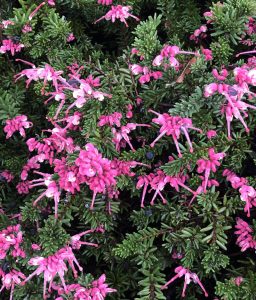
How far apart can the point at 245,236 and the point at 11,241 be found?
2.81ft

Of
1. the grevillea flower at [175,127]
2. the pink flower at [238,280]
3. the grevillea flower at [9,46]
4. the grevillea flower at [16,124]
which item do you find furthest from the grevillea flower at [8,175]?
the pink flower at [238,280]

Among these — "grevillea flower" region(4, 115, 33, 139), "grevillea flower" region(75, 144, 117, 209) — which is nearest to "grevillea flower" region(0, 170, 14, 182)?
"grevillea flower" region(4, 115, 33, 139)

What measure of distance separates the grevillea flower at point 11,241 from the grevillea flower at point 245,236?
2.60 feet

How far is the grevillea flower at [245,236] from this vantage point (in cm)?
157

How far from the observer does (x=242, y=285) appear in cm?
156

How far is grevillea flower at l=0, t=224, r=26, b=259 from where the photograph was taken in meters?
1.58

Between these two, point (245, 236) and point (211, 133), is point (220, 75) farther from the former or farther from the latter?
point (245, 236)

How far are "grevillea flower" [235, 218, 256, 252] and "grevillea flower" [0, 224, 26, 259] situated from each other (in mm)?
793

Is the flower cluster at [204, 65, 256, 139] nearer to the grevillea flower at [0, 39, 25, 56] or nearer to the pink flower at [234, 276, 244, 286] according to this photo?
the pink flower at [234, 276, 244, 286]

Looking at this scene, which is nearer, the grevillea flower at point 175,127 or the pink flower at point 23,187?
the grevillea flower at point 175,127

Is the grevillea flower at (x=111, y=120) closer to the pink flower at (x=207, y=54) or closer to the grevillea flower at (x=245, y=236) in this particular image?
the pink flower at (x=207, y=54)

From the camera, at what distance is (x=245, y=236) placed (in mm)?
1597

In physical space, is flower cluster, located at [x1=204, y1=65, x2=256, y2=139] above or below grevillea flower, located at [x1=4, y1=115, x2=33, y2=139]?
above

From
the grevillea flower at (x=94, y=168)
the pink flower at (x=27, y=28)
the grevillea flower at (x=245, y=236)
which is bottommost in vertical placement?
the grevillea flower at (x=245, y=236)
